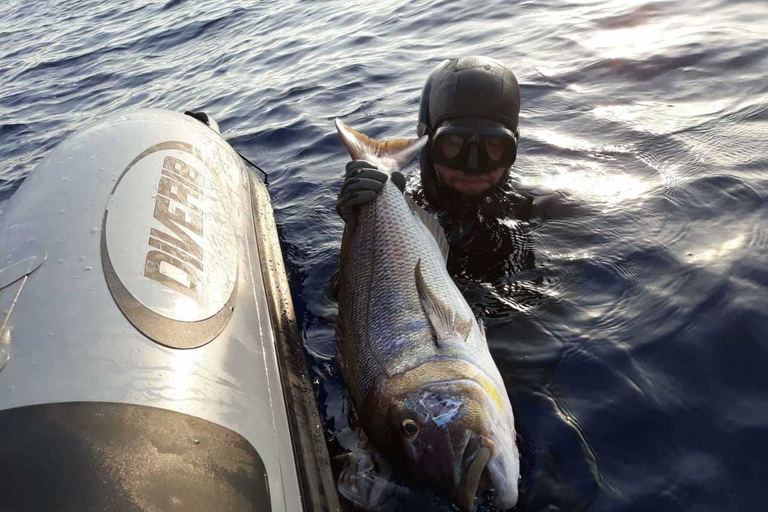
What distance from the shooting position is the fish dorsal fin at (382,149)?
14.0 ft

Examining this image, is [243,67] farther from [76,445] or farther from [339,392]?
[76,445]

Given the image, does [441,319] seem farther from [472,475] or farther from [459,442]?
[472,475]

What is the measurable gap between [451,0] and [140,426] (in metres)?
12.6

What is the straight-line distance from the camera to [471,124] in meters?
4.56

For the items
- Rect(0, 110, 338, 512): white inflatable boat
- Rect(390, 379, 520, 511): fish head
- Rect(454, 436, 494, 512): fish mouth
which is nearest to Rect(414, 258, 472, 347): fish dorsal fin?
Rect(390, 379, 520, 511): fish head

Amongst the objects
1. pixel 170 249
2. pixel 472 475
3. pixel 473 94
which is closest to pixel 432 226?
pixel 473 94

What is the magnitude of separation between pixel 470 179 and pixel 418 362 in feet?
7.72

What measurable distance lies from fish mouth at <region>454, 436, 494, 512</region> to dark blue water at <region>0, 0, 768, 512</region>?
46 centimetres

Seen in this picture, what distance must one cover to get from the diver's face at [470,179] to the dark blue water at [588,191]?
16.1 inches

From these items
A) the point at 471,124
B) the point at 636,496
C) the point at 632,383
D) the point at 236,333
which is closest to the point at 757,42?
the point at 471,124

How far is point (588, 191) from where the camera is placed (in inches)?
203

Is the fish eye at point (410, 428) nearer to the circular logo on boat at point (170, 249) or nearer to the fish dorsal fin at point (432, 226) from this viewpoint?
the circular logo on boat at point (170, 249)

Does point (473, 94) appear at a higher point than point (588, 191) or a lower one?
higher

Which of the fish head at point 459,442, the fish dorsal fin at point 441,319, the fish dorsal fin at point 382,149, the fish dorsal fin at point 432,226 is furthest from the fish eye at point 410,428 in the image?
the fish dorsal fin at point 382,149
